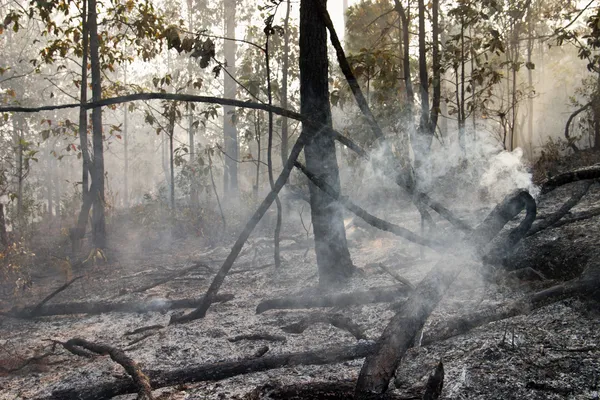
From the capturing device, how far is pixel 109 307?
5.16 m

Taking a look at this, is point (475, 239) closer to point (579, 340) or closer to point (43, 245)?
point (579, 340)

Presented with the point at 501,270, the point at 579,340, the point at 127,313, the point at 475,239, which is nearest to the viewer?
the point at 579,340

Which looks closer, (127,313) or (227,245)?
(127,313)

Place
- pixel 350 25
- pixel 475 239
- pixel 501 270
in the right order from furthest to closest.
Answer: pixel 350 25 → pixel 501 270 → pixel 475 239

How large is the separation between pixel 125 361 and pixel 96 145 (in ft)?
20.5

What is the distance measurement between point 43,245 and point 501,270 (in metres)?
9.87

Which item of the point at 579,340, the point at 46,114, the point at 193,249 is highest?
the point at 46,114

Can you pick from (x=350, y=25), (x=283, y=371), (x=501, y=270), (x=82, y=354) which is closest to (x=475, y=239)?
(x=501, y=270)

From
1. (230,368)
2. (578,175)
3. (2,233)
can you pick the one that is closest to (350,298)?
(230,368)

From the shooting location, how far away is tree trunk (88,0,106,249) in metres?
8.19

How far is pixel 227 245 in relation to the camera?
10.2 metres

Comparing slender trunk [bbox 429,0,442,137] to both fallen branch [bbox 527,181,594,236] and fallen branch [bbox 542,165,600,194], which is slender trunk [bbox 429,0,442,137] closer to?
fallen branch [bbox 527,181,594,236]

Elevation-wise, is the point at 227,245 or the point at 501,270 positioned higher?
the point at 501,270

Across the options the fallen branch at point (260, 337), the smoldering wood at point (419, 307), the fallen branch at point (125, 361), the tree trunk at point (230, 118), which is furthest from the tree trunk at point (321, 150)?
the tree trunk at point (230, 118)
